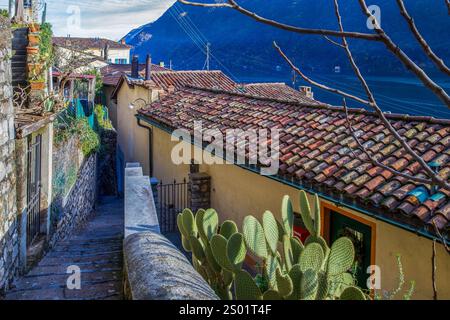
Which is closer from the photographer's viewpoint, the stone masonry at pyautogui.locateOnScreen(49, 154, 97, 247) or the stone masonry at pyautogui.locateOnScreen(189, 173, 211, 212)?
the stone masonry at pyautogui.locateOnScreen(49, 154, 97, 247)

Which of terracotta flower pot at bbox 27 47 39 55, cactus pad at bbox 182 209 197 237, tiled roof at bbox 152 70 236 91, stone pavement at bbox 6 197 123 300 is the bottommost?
stone pavement at bbox 6 197 123 300

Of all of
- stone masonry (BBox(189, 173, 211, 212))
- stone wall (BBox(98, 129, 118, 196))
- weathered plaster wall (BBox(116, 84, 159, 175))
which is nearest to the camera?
stone masonry (BBox(189, 173, 211, 212))

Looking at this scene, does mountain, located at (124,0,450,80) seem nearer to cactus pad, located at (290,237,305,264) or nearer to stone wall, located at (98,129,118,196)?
cactus pad, located at (290,237,305,264)

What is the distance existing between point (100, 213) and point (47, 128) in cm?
673

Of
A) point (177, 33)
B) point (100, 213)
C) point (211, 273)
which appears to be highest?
point (177, 33)

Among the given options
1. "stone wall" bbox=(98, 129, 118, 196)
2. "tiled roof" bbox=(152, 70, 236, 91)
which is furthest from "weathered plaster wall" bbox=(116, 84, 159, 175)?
"tiled roof" bbox=(152, 70, 236, 91)

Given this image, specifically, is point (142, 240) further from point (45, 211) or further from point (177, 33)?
point (177, 33)

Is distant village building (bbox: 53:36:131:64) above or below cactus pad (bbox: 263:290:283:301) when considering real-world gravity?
above

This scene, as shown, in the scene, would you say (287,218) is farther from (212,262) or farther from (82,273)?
(82,273)

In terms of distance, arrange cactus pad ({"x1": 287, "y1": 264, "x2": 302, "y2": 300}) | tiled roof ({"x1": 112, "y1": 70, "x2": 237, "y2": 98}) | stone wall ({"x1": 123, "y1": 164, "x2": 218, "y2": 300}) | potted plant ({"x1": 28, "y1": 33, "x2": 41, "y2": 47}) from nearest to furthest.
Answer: stone wall ({"x1": 123, "y1": 164, "x2": 218, "y2": 300})
cactus pad ({"x1": 287, "y1": 264, "x2": 302, "y2": 300})
potted plant ({"x1": 28, "y1": 33, "x2": 41, "y2": 47})
tiled roof ({"x1": 112, "y1": 70, "x2": 237, "y2": 98})

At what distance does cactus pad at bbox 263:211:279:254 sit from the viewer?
389 cm

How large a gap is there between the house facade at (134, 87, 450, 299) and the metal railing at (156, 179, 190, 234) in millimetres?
1117
